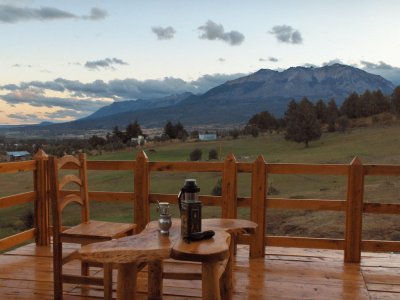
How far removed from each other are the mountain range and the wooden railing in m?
92.0

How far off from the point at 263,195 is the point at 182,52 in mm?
12812

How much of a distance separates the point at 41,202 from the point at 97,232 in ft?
7.05

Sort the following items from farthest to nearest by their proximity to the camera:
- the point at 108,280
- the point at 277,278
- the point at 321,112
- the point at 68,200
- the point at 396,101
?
the point at 321,112
the point at 396,101
the point at 277,278
the point at 68,200
the point at 108,280

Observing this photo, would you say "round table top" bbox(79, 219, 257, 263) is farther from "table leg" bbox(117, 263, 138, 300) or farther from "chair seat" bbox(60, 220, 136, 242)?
"chair seat" bbox(60, 220, 136, 242)

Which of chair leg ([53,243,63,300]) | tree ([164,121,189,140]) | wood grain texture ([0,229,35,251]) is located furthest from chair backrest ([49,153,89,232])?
tree ([164,121,189,140])

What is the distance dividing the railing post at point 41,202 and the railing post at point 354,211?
3.69m

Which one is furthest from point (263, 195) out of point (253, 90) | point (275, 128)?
point (253, 90)

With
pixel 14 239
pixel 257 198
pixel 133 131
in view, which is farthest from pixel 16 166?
pixel 133 131

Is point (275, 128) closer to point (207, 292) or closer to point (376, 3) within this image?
point (376, 3)

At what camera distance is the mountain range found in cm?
11450

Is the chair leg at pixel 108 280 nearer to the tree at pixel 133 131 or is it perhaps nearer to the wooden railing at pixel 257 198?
the wooden railing at pixel 257 198

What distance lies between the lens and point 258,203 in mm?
5281

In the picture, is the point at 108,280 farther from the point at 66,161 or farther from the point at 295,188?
the point at 295,188

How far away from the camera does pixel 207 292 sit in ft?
9.61
